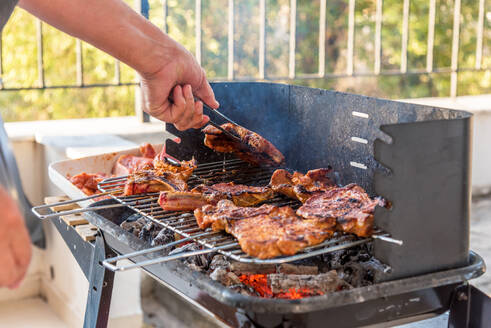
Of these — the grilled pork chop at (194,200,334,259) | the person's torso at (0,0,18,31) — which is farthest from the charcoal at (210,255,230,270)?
the person's torso at (0,0,18,31)

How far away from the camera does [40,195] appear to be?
4191 mm

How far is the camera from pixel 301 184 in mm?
2211

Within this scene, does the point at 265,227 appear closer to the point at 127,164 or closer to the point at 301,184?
the point at 301,184

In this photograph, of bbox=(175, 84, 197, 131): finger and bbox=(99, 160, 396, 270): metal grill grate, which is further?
bbox=(175, 84, 197, 131): finger

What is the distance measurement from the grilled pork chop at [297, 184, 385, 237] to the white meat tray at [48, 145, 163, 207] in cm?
132

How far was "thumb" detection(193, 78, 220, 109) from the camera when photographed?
2.54m

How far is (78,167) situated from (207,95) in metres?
1.02

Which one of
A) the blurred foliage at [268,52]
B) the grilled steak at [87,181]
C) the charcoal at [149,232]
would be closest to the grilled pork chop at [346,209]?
the charcoal at [149,232]

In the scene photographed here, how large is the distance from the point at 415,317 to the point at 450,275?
155mm

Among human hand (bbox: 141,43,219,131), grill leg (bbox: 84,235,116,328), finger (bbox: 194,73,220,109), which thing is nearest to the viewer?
grill leg (bbox: 84,235,116,328)

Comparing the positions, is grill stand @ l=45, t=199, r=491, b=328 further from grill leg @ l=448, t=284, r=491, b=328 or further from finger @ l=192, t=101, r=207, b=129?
finger @ l=192, t=101, r=207, b=129

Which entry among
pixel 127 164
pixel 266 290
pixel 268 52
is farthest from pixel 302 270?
pixel 268 52

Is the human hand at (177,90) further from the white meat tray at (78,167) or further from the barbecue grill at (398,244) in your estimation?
the white meat tray at (78,167)

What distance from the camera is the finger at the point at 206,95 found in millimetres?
2541
